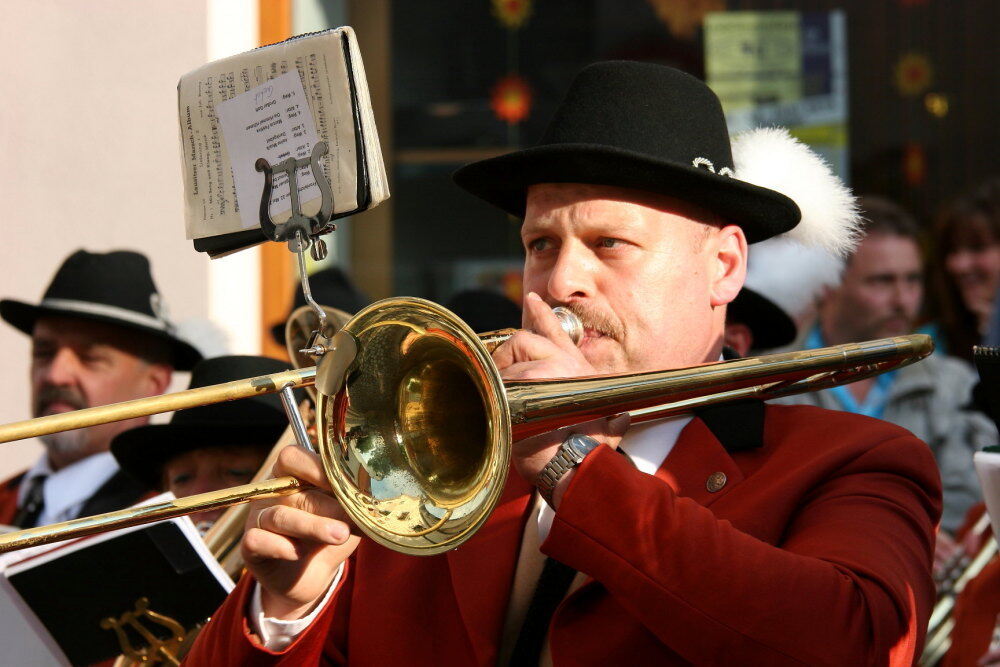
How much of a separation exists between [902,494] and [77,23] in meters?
4.79

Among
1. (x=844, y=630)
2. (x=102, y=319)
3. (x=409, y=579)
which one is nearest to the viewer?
(x=844, y=630)

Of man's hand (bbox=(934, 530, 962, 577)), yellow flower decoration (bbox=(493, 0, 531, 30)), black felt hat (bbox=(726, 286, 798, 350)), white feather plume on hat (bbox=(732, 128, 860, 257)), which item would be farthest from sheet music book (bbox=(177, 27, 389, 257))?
yellow flower decoration (bbox=(493, 0, 531, 30))

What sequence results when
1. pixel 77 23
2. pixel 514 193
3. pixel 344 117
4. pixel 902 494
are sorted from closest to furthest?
pixel 344 117 < pixel 902 494 < pixel 514 193 < pixel 77 23

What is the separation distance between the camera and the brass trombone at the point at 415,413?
86.5 inches

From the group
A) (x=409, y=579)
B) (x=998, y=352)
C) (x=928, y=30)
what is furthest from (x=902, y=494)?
(x=928, y=30)

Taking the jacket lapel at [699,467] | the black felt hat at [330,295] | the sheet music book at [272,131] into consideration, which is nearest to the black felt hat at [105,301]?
the black felt hat at [330,295]

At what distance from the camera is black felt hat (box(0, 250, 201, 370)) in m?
4.87

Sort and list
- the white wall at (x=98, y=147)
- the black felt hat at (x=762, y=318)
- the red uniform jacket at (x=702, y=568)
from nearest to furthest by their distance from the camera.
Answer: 1. the red uniform jacket at (x=702, y=568)
2. the black felt hat at (x=762, y=318)
3. the white wall at (x=98, y=147)

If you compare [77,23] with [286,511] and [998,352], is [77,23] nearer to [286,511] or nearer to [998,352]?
[286,511]

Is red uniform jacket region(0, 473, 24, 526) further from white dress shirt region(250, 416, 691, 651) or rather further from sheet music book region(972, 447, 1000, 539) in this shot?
sheet music book region(972, 447, 1000, 539)

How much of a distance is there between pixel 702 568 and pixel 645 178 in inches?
35.9

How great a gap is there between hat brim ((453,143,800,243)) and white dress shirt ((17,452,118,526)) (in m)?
2.31

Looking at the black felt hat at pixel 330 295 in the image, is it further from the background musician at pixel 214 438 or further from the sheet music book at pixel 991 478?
the sheet music book at pixel 991 478

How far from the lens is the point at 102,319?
485cm
